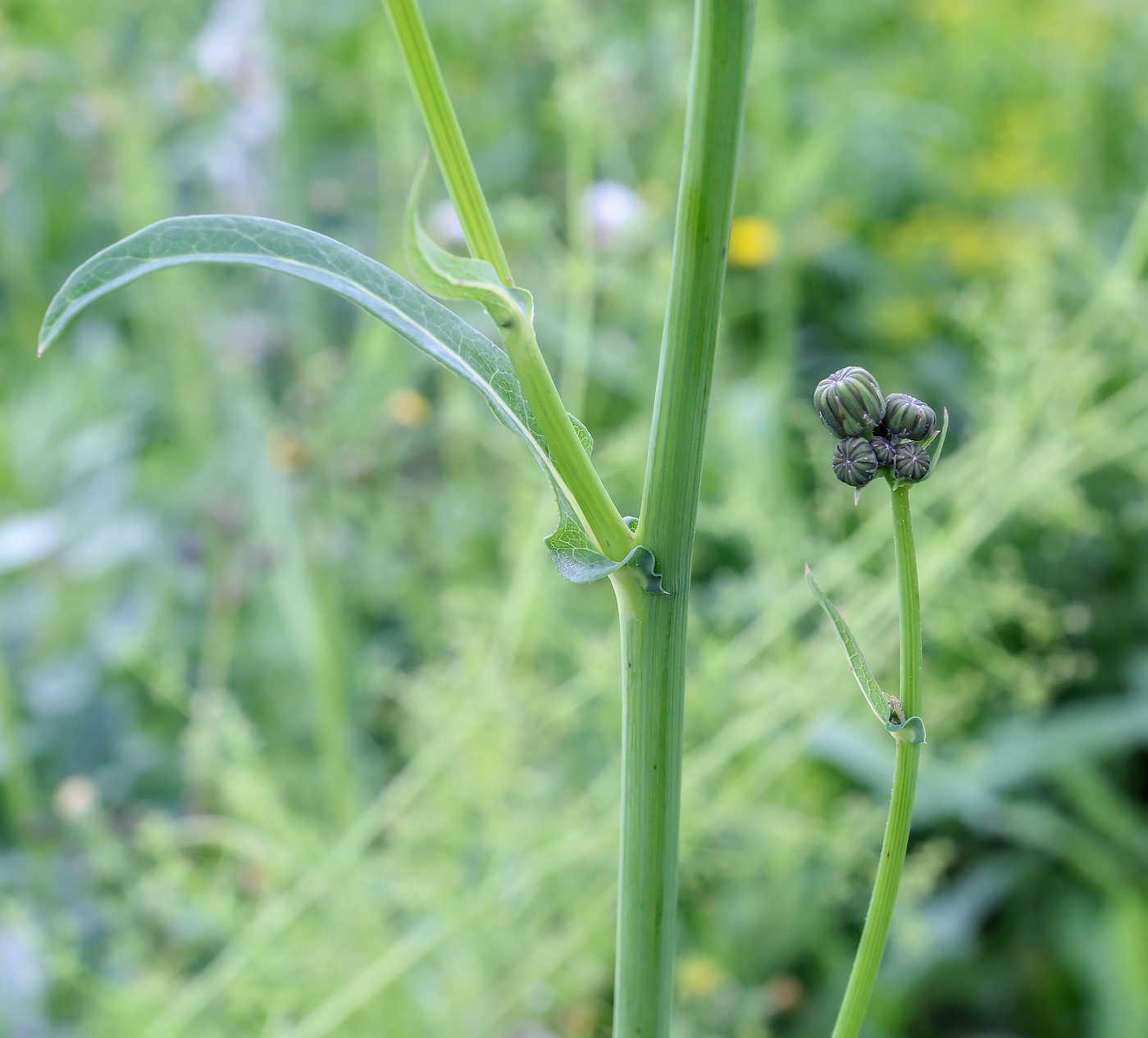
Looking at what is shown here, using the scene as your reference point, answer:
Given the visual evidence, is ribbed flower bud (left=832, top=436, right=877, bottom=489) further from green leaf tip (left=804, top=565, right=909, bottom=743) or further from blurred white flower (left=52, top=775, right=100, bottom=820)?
blurred white flower (left=52, top=775, right=100, bottom=820)

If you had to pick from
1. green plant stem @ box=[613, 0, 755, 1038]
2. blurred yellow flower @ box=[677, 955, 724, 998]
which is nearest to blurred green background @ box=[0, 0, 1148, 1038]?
blurred yellow flower @ box=[677, 955, 724, 998]

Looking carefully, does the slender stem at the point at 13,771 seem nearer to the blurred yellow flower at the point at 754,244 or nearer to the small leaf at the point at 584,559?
the small leaf at the point at 584,559

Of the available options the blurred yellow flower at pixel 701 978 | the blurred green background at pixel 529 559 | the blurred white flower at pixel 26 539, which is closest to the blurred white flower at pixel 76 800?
the blurred green background at pixel 529 559

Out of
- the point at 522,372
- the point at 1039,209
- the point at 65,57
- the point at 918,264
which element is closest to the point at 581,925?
the point at 522,372

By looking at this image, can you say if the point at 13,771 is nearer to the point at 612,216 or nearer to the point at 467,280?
the point at 612,216

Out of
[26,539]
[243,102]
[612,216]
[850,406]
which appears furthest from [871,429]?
[243,102]

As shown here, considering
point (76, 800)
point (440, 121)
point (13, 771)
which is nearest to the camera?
point (440, 121)
